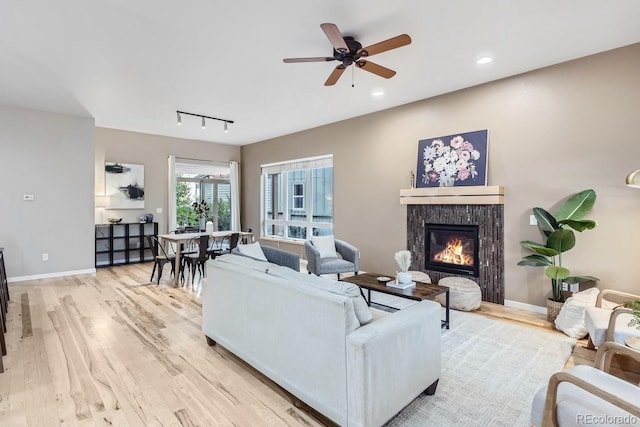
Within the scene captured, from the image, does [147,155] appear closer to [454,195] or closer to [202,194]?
[202,194]

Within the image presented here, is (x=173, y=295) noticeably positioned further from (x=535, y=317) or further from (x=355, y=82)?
(x=535, y=317)

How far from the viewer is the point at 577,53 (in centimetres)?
349

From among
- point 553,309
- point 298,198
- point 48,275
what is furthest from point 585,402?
point 48,275

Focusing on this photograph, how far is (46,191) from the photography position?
558 cm

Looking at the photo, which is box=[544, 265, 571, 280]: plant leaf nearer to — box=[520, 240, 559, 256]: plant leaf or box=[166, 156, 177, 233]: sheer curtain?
box=[520, 240, 559, 256]: plant leaf

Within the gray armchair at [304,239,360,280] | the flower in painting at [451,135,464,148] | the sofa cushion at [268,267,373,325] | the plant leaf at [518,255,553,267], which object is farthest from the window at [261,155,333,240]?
the sofa cushion at [268,267,373,325]

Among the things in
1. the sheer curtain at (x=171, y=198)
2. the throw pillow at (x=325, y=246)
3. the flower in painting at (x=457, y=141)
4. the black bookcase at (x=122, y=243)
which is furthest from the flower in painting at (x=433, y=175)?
the sheer curtain at (x=171, y=198)

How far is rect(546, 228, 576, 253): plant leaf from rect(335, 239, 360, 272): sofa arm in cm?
251

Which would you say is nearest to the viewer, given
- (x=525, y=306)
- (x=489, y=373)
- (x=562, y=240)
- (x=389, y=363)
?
(x=389, y=363)

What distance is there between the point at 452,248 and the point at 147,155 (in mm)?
6613

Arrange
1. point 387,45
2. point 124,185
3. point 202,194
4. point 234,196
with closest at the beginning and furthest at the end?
point 387,45
point 124,185
point 202,194
point 234,196

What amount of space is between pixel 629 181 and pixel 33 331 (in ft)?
Result: 19.5

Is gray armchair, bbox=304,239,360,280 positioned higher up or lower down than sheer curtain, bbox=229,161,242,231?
lower down

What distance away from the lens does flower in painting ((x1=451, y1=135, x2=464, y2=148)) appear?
451 centimetres
